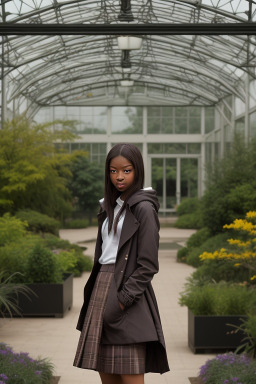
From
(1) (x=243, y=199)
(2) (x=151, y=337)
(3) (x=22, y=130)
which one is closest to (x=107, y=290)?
(2) (x=151, y=337)

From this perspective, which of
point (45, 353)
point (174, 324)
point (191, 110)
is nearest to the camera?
point (45, 353)

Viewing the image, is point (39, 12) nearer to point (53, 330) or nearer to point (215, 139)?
point (53, 330)

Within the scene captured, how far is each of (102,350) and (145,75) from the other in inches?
1203

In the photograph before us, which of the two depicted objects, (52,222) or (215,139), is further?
(215,139)

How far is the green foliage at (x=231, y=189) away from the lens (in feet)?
46.2

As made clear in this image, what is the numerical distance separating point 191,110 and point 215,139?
352 cm

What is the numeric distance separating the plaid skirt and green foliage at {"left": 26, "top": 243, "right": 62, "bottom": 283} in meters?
6.32

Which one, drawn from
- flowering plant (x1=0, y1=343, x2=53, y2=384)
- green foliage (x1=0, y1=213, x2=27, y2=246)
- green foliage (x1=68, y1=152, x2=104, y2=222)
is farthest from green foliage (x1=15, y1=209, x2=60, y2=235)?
green foliage (x1=68, y1=152, x2=104, y2=222)

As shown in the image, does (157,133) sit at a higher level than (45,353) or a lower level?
higher

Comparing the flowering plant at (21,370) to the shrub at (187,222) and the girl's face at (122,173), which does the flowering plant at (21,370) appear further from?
the shrub at (187,222)

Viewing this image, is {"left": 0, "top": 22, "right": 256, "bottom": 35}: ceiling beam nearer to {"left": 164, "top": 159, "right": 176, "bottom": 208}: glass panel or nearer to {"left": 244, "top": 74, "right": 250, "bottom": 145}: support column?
{"left": 244, "top": 74, "right": 250, "bottom": 145}: support column

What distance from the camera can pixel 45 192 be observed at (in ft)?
65.0

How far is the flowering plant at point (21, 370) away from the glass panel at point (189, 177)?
33.7 m

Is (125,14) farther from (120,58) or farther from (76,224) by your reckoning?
(76,224)
